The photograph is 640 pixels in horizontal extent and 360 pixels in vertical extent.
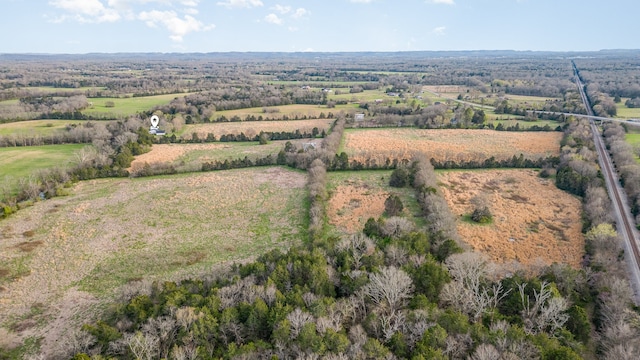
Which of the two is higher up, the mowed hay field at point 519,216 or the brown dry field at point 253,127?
the brown dry field at point 253,127

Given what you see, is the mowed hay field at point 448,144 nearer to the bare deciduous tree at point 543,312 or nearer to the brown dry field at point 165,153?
the brown dry field at point 165,153

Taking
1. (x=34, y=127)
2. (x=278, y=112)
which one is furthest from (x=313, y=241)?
(x=34, y=127)

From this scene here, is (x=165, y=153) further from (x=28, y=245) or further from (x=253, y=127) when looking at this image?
(x=28, y=245)

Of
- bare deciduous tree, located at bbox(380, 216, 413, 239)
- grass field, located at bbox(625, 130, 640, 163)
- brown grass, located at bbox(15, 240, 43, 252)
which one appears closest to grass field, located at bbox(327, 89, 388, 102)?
grass field, located at bbox(625, 130, 640, 163)

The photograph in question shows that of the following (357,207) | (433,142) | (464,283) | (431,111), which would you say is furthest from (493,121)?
(464,283)

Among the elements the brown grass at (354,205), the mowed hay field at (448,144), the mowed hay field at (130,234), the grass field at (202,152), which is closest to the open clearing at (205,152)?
the grass field at (202,152)

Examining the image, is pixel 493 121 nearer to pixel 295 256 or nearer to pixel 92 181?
pixel 295 256
